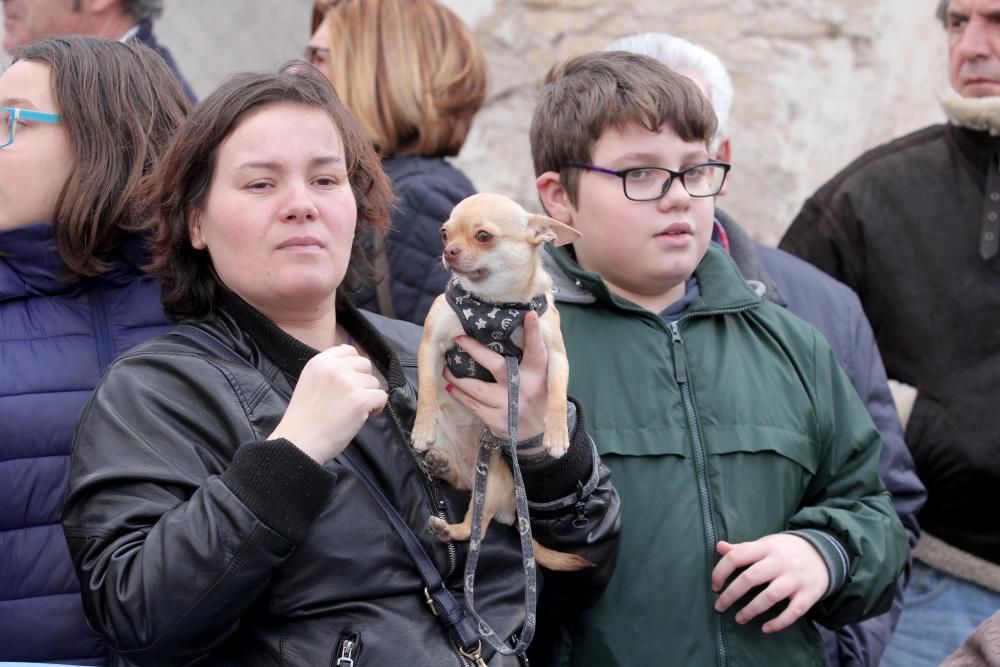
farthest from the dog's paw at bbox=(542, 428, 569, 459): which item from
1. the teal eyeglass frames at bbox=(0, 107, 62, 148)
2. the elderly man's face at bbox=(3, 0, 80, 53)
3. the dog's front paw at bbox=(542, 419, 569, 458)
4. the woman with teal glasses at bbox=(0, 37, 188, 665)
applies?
the elderly man's face at bbox=(3, 0, 80, 53)

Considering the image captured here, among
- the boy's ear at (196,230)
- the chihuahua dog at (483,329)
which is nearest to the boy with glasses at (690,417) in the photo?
the chihuahua dog at (483,329)

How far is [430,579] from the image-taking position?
218 centimetres

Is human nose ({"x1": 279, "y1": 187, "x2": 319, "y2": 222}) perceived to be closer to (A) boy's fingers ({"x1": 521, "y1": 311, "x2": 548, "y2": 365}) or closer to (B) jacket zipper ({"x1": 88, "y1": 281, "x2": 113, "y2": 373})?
(A) boy's fingers ({"x1": 521, "y1": 311, "x2": 548, "y2": 365})

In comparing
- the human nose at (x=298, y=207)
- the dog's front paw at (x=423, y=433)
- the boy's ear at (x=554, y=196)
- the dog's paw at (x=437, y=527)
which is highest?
the human nose at (x=298, y=207)

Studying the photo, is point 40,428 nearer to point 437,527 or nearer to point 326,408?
point 326,408

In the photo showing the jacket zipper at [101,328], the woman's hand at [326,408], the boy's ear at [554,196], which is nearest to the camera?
the woman's hand at [326,408]

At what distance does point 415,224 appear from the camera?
3604 mm

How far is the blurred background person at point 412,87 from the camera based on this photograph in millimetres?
3721

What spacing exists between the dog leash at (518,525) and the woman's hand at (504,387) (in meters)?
0.03

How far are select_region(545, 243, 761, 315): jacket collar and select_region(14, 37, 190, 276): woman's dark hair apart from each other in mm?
976

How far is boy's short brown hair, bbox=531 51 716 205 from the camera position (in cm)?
285

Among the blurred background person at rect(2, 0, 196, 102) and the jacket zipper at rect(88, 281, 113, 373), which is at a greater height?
the blurred background person at rect(2, 0, 196, 102)

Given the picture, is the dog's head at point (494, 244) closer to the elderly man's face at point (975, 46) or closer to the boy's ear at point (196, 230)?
the boy's ear at point (196, 230)

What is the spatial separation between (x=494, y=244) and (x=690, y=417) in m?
0.71
